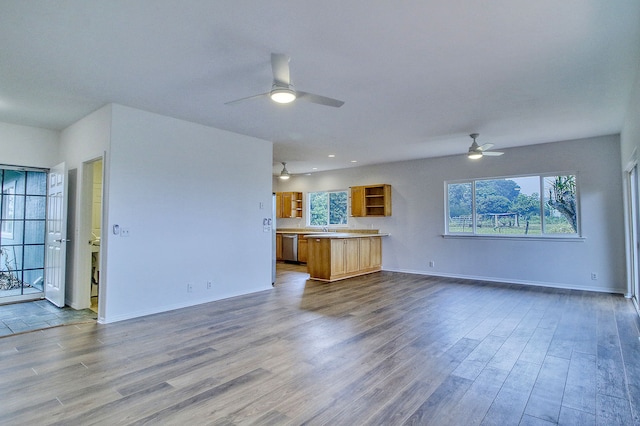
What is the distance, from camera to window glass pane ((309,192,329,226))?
32.7 feet

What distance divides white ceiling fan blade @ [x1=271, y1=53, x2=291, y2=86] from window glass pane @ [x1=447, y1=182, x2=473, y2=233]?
558 centimetres

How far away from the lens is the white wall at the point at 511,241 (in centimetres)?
577

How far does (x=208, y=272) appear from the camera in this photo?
5180 millimetres

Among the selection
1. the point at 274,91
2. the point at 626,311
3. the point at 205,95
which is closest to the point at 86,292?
the point at 205,95

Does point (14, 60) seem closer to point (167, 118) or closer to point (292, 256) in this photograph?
point (167, 118)

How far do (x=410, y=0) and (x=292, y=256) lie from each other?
838 centimetres

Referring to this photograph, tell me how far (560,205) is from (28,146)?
9069mm

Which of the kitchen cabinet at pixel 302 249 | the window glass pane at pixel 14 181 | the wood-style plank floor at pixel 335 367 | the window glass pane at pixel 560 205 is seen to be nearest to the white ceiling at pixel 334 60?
the window glass pane at pixel 14 181

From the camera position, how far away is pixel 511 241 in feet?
21.8

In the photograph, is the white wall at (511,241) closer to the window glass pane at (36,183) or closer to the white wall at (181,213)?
the white wall at (181,213)

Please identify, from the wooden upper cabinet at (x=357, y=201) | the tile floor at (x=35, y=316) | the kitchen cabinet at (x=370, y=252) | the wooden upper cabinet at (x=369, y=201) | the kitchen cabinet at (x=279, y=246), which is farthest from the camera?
the kitchen cabinet at (x=279, y=246)

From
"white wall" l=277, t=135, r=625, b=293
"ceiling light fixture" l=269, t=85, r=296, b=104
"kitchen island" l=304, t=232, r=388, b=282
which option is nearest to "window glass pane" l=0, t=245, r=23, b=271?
"kitchen island" l=304, t=232, r=388, b=282

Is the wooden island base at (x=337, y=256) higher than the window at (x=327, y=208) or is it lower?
lower

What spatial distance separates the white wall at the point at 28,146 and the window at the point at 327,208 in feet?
20.7
